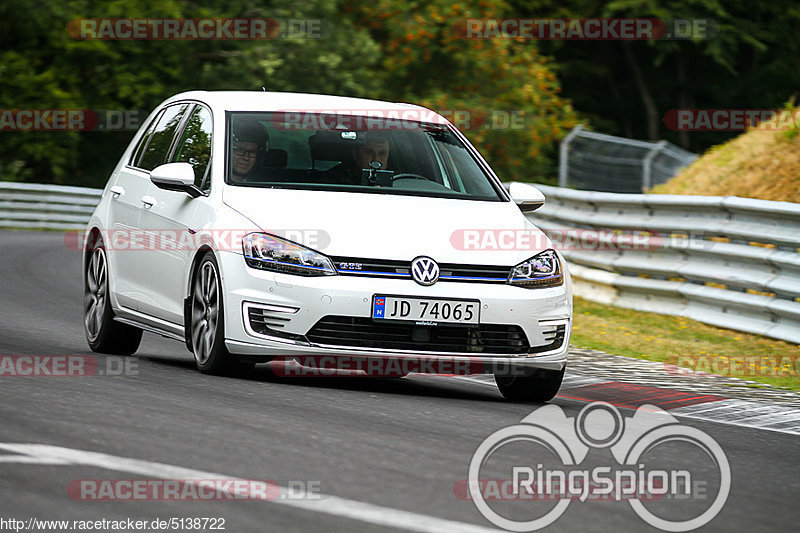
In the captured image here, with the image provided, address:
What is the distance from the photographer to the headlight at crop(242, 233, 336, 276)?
7887mm

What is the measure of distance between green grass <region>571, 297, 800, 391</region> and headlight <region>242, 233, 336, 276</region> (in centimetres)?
366

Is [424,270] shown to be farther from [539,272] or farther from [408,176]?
[408,176]

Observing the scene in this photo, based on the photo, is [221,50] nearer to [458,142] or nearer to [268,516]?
[458,142]

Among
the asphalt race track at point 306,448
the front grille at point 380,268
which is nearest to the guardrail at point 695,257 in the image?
the asphalt race track at point 306,448

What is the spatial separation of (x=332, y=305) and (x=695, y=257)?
697 centimetres

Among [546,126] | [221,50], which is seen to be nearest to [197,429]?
[546,126]

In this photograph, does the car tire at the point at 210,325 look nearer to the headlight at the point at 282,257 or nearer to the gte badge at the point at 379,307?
the headlight at the point at 282,257

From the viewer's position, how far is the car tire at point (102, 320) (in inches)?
391

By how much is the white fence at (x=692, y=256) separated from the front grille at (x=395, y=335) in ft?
16.1

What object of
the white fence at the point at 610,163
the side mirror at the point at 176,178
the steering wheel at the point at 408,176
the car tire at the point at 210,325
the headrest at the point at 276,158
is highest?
the headrest at the point at 276,158

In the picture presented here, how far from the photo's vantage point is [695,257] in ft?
46.1

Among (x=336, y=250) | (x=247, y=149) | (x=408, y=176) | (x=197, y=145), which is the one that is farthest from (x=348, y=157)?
(x=336, y=250)

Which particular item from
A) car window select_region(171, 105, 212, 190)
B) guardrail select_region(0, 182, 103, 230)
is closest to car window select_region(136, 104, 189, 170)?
car window select_region(171, 105, 212, 190)

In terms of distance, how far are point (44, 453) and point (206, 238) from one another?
2.83 m
